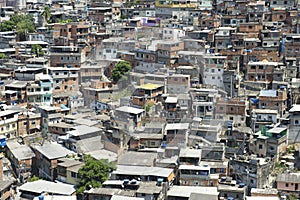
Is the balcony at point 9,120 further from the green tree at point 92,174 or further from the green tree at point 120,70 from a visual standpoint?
the green tree at point 92,174

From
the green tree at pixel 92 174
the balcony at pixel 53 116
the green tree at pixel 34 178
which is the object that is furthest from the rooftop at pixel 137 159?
the balcony at pixel 53 116

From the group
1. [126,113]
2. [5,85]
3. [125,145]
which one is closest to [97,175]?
[125,145]

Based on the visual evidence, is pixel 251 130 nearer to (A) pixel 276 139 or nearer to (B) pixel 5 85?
(A) pixel 276 139

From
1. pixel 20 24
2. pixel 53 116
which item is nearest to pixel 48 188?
pixel 53 116

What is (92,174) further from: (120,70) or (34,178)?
(120,70)

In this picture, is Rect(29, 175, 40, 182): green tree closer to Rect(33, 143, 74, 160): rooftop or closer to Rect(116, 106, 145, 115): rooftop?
Rect(33, 143, 74, 160): rooftop

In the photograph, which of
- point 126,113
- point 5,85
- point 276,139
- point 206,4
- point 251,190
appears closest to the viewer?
point 251,190

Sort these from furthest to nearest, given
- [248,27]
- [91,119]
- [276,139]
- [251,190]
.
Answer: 1. [248,27]
2. [91,119]
3. [276,139]
4. [251,190]
